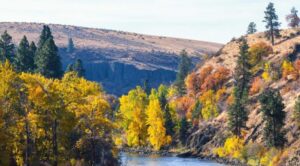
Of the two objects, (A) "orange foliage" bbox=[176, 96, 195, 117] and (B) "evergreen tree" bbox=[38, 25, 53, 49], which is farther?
(A) "orange foliage" bbox=[176, 96, 195, 117]

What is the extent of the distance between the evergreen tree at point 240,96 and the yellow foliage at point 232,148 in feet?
9.77

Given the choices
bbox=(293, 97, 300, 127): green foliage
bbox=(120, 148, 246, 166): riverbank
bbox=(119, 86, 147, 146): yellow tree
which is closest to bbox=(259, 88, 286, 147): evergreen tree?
bbox=(293, 97, 300, 127): green foliage

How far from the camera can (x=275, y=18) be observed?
179m

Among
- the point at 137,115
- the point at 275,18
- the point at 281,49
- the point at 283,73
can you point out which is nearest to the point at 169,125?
the point at 137,115

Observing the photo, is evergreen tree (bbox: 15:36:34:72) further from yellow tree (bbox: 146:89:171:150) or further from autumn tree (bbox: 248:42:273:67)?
autumn tree (bbox: 248:42:273:67)

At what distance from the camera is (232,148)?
122m

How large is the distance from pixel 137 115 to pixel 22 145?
89.3m

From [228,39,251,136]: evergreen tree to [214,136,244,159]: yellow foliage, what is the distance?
2976 mm

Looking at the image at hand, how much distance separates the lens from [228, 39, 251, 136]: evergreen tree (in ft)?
408

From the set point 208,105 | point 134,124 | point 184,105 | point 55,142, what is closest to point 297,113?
point 208,105

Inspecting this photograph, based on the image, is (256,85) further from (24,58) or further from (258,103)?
(24,58)

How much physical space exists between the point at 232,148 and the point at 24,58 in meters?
46.9

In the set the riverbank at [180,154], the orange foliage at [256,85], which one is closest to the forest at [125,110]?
the orange foliage at [256,85]

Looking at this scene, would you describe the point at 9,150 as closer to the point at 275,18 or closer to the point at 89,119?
the point at 89,119
